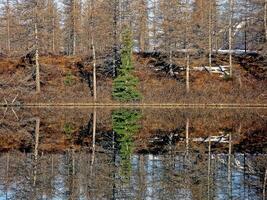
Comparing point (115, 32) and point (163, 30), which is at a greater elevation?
point (163, 30)

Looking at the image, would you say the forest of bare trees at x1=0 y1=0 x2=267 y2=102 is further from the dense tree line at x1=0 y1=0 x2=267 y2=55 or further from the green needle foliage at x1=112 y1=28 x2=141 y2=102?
the green needle foliage at x1=112 y1=28 x2=141 y2=102

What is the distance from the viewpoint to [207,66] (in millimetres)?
57062

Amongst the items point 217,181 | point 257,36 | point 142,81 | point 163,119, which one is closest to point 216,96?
point 142,81

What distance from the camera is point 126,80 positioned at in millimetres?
49812

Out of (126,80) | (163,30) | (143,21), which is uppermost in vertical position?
(143,21)

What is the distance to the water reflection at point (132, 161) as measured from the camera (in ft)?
40.5

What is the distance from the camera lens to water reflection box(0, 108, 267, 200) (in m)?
12.4

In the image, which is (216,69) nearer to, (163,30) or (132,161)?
(163,30)

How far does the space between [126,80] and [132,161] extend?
33.3m

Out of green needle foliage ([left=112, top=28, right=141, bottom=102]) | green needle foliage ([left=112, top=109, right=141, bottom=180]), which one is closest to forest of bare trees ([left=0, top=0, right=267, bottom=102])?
green needle foliage ([left=112, top=28, right=141, bottom=102])

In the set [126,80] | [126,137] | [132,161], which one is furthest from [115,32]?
[132,161]

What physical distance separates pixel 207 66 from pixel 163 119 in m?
24.2

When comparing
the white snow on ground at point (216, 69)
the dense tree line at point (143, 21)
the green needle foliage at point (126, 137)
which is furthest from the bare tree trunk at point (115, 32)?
the green needle foliage at point (126, 137)

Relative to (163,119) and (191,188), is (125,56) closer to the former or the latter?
(163,119)
